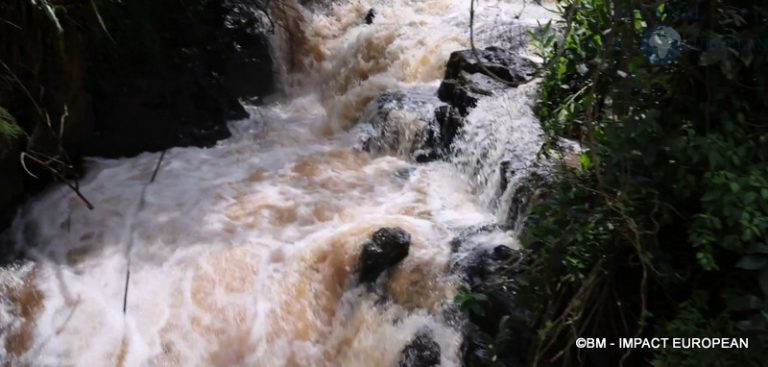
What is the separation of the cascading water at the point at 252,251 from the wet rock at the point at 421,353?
5cm

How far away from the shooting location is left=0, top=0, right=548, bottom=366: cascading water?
3.34m

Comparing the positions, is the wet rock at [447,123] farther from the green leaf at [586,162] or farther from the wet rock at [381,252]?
the green leaf at [586,162]

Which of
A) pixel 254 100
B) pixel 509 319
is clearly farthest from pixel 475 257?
pixel 254 100

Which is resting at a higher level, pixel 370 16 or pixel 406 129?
pixel 370 16

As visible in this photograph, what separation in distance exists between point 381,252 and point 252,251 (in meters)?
0.97

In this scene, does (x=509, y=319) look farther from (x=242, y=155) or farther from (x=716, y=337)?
(x=242, y=155)

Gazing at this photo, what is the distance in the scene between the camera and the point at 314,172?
519 centimetres

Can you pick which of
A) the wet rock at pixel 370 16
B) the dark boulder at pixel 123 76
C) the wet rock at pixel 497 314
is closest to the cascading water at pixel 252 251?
the wet rock at pixel 497 314

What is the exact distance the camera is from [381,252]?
11.9ft

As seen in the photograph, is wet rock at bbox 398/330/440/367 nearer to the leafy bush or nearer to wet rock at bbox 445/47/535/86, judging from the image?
the leafy bush

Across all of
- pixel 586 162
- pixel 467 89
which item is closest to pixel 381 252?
pixel 586 162

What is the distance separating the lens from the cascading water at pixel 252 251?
3.34m

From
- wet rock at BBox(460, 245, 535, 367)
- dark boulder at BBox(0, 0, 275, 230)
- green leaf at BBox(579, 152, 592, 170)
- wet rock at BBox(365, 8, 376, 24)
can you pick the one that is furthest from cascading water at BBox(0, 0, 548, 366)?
wet rock at BBox(365, 8, 376, 24)

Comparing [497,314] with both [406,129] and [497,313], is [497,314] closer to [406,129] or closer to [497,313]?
[497,313]
